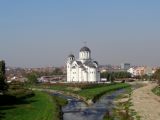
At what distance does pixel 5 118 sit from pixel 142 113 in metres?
14.0

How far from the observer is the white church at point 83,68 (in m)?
117

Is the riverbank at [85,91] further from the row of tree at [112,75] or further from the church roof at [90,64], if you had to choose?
the row of tree at [112,75]

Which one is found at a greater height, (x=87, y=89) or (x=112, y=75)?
(x=112, y=75)

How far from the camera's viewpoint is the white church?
383 feet

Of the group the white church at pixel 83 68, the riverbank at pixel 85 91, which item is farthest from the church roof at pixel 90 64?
the riverbank at pixel 85 91

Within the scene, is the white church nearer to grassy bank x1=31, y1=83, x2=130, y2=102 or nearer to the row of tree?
the row of tree

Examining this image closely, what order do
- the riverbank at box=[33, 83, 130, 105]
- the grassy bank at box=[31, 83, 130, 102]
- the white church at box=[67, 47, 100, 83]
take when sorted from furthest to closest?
the white church at box=[67, 47, 100, 83], the grassy bank at box=[31, 83, 130, 102], the riverbank at box=[33, 83, 130, 105]

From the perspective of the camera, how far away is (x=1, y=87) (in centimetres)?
5444

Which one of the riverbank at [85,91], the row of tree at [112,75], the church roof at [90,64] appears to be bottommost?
the riverbank at [85,91]

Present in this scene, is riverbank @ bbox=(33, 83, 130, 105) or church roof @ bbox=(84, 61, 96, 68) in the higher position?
church roof @ bbox=(84, 61, 96, 68)

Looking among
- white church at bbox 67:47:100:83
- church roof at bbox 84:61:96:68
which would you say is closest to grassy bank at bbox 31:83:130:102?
white church at bbox 67:47:100:83

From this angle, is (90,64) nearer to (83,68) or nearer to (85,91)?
(83,68)

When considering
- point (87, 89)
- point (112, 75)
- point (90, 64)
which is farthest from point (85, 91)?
point (112, 75)

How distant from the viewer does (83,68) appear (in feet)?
381
